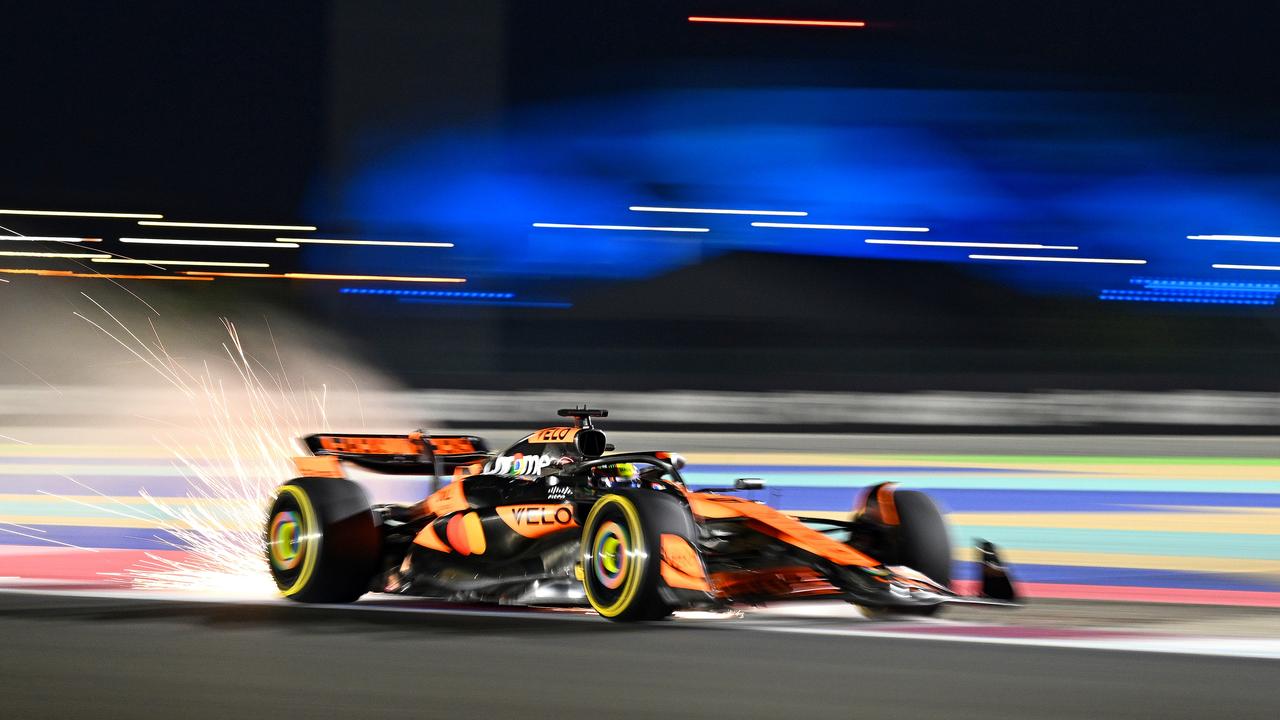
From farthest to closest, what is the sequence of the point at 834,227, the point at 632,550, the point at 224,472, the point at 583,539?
the point at 834,227 < the point at 224,472 < the point at 583,539 < the point at 632,550

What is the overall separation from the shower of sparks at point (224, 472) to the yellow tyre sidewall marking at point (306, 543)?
48 centimetres

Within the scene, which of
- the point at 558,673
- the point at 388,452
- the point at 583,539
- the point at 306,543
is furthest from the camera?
the point at 388,452

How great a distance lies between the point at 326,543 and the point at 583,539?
1.45 m

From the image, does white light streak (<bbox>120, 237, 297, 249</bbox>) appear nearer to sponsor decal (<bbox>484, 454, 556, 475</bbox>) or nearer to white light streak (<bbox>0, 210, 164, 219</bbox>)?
white light streak (<bbox>0, 210, 164, 219</bbox>)

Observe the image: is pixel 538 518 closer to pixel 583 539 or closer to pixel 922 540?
pixel 583 539

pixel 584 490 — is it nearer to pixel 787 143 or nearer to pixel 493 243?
pixel 493 243

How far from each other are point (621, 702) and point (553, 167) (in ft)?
81.9

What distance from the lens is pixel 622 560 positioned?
659cm

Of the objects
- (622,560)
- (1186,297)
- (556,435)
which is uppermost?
(1186,297)

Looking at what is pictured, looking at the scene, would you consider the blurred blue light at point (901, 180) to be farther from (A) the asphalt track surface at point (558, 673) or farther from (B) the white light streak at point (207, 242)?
(A) the asphalt track surface at point (558, 673)

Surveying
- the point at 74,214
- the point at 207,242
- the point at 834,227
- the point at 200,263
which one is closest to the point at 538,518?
the point at 834,227

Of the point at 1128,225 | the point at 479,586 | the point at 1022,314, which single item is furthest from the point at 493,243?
the point at 479,586

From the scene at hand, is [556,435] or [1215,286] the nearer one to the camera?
[556,435]

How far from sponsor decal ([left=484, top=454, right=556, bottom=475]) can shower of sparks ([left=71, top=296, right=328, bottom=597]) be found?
141cm
